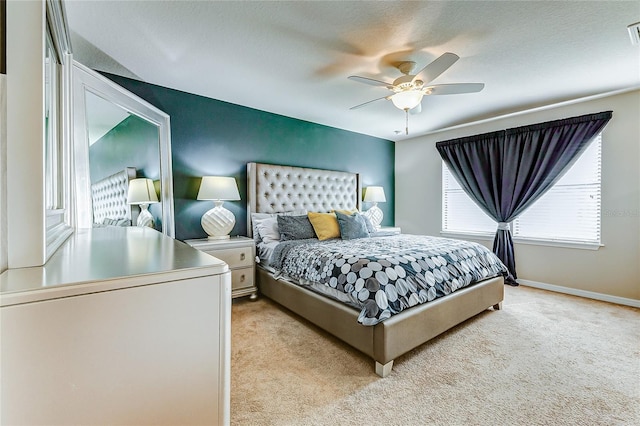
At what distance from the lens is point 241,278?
3.09 meters

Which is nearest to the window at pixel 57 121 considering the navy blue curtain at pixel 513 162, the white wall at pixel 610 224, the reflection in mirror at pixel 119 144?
the reflection in mirror at pixel 119 144

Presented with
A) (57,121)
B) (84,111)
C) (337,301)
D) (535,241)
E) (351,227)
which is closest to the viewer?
(57,121)

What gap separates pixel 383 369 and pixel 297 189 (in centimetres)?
262

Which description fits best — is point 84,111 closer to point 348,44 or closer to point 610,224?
point 348,44

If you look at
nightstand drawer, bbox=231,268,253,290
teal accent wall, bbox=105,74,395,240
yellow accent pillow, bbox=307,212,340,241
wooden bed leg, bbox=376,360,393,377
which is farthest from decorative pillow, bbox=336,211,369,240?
wooden bed leg, bbox=376,360,393,377

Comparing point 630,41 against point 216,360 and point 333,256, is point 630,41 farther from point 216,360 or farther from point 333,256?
point 216,360

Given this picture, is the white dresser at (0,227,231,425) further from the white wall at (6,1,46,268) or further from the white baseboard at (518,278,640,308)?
the white baseboard at (518,278,640,308)

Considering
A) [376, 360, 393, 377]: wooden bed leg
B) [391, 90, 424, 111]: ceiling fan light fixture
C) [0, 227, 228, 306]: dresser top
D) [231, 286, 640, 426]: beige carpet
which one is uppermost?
[391, 90, 424, 111]: ceiling fan light fixture

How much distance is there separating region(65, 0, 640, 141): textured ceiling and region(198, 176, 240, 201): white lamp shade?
99 centimetres

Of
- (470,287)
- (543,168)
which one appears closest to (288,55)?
(470,287)

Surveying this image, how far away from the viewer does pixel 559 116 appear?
347cm

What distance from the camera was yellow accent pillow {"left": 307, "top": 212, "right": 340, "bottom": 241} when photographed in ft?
10.5

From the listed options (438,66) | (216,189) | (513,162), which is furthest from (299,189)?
(513,162)

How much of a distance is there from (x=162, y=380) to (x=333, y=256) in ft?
5.61
